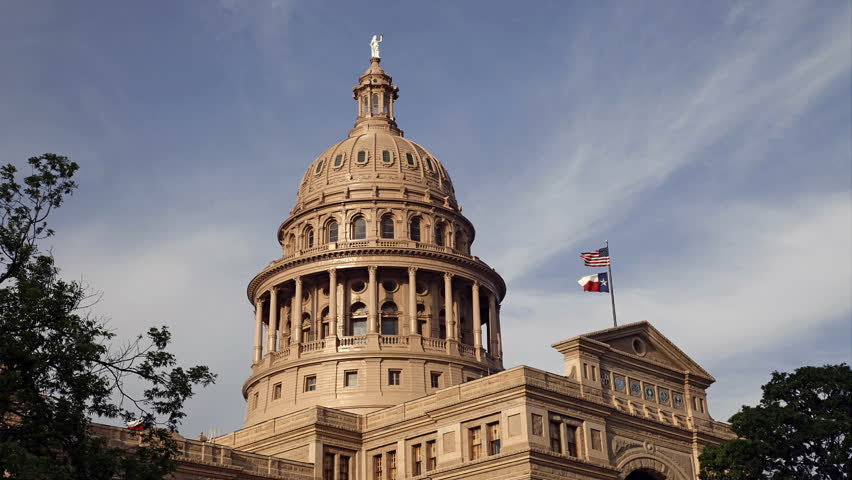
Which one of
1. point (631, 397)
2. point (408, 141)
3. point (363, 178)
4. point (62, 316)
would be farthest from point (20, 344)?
point (408, 141)

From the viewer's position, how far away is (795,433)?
60.6 metres

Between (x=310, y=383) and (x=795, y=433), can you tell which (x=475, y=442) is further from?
(x=310, y=383)

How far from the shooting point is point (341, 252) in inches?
3396

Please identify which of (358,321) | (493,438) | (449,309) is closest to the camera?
(493,438)

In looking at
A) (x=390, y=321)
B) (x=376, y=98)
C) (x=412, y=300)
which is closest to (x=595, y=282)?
(x=412, y=300)

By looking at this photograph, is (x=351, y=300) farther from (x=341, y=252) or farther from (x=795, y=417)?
(x=795, y=417)

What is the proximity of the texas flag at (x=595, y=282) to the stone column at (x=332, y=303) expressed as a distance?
21.2 meters

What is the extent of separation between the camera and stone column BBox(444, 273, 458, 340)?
279 ft

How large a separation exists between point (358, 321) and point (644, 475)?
2876 centimetres

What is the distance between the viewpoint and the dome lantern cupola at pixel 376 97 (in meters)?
102

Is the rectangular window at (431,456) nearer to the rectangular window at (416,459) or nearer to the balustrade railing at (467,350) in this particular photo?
the rectangular window at (416,459)

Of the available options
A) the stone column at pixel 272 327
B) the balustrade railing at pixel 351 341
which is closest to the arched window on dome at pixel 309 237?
the stone column at pixel 272 327

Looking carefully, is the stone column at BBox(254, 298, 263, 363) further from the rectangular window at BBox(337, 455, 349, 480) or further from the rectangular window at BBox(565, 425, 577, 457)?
the rectangular window at BBox(565, 425, 577, 457)

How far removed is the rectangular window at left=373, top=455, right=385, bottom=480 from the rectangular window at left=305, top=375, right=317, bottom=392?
14.1 meters
